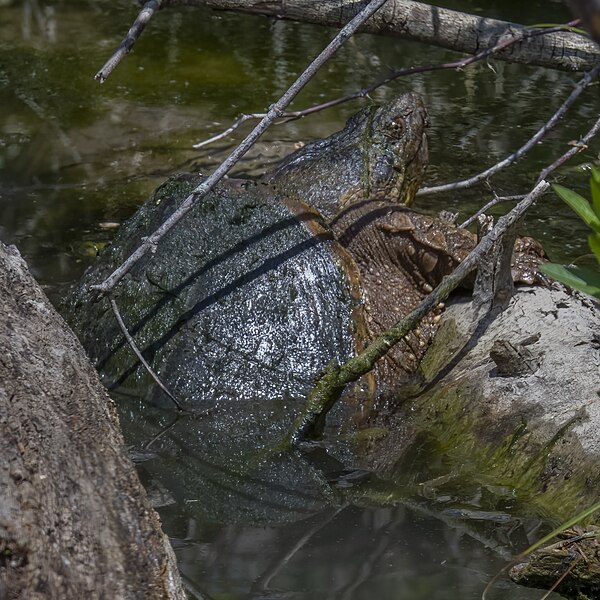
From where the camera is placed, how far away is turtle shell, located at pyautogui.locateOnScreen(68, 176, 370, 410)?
4105mm

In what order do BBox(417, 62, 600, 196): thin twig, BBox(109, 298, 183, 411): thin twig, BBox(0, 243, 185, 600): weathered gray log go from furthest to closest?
BBox(417, 62, 600, 196): thin twig < BBox(109, 298, 183, 411): thin twig < BBox(0, 243, 185, 600): weathered gray log

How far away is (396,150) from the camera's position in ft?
16.3

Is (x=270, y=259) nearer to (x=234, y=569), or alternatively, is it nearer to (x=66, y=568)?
(x=234, y=569)

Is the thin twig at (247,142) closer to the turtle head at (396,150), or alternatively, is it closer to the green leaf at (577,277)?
the turtle head at (396,150)

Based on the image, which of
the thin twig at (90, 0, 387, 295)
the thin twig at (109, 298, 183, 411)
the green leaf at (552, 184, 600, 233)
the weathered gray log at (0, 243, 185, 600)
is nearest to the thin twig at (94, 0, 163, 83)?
the thin twig at (90, 0, 387, 295)

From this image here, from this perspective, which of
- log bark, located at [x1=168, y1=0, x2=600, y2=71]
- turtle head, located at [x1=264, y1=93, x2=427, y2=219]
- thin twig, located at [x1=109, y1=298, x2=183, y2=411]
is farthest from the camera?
log bark, located at [x1=168, y1=0, x2=600, y2=71]

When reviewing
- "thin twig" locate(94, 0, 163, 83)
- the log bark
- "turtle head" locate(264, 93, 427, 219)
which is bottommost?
"turtle head" locate(264, 93, 427, 219)

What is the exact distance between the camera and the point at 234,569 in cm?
286

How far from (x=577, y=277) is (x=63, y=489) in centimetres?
113

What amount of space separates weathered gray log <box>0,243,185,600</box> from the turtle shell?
1705 mm

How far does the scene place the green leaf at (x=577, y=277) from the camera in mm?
2100

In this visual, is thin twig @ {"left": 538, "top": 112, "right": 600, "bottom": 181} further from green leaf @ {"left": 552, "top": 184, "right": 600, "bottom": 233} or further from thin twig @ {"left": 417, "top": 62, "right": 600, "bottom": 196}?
green leaf @ {"left": 552, "top": 184, "right": 600, "bottom": 233}

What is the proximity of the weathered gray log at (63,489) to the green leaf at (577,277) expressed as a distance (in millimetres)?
979

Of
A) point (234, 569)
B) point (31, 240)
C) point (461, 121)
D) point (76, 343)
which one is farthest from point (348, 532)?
point (461, 121)
